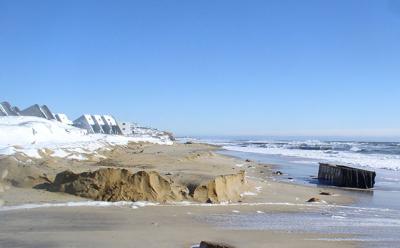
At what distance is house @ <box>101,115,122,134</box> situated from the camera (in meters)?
105

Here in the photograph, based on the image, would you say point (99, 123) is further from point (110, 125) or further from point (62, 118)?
point (62, 118)

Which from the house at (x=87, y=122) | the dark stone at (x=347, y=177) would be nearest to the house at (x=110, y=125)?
the house at (x=87, y=122)

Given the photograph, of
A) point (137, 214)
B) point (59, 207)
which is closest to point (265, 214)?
point (137, 214)

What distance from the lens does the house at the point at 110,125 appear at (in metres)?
105

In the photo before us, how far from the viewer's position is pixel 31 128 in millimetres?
24797

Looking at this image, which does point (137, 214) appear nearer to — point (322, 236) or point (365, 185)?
point (322, 236)

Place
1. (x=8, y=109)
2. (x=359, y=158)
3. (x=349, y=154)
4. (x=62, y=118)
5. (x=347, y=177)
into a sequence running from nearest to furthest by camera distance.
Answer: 1. (x=347, y=177)
2. (x=359, y=158)
3. (x=349, y=154)
4. (x=8, y=109)
5. (x=62, y=118)

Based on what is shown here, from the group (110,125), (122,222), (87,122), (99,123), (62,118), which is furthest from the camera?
A: (110,125)

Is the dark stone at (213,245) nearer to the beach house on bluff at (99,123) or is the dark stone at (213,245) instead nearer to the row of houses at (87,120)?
the row of houses at (87,120)

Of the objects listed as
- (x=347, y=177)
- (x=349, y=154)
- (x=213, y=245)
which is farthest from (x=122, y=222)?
(x=349, y=154)

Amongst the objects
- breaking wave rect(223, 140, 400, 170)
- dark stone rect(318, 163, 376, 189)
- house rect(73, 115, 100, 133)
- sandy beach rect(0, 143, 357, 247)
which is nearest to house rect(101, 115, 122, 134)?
house rect(73, 115, 100, 133)

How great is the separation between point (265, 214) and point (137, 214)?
3.50m

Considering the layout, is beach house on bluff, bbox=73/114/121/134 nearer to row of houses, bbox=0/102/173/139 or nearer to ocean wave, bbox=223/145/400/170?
row of houses, bbox=0/102/173/139

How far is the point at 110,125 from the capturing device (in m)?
107
